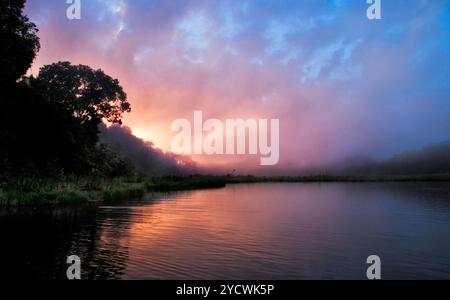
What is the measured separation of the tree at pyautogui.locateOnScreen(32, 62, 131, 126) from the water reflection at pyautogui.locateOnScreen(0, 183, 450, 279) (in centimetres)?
Result: 3715

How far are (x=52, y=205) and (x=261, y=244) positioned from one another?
81.0ft

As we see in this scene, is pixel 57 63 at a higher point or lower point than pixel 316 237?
higher

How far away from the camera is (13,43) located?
4697cm

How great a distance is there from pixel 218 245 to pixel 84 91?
55.5 m

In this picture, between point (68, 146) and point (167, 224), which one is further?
point (68, 146)

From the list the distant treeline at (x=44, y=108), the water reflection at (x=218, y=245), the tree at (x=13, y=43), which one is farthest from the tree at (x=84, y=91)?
the water reflection at (x=218, y=245)

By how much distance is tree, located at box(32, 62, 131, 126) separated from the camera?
231 ft

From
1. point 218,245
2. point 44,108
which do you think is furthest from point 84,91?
point 218,245

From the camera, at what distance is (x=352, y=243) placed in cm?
2420

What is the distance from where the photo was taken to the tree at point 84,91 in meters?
70.4

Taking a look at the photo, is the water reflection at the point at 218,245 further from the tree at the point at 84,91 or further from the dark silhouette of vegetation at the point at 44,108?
the tree at the point at 84,91

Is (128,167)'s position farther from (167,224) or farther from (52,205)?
(167,224)

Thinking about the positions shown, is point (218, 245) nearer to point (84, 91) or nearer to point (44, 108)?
point (44, 108)
